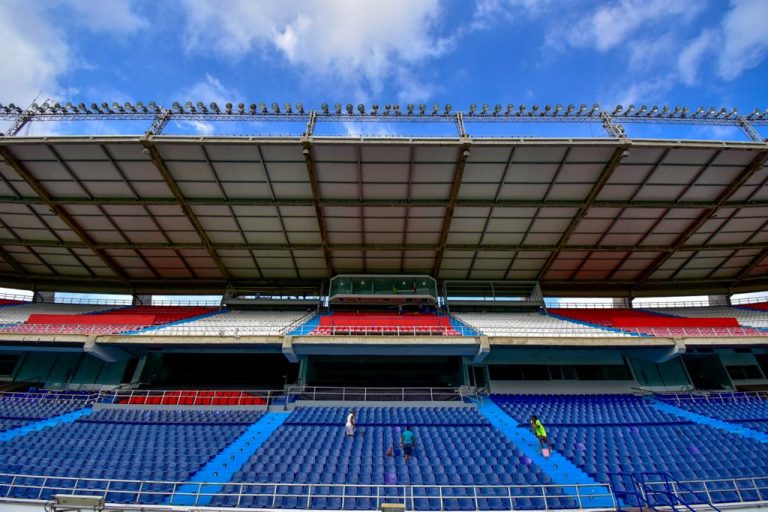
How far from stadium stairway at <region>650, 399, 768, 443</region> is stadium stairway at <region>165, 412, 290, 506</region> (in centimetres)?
1715

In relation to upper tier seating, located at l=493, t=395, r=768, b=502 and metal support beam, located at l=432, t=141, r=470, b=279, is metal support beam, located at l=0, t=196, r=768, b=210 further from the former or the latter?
upper tier seating, located at l=493, t=395, r=768, b=502

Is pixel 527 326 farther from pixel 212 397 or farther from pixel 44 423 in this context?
pixel 44 423

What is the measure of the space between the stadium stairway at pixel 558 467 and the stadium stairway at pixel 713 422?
765 centimetres

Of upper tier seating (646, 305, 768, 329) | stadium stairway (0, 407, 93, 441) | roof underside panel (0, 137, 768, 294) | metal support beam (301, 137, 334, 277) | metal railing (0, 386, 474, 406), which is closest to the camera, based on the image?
stadium stairway (0, 407, 93, 441)

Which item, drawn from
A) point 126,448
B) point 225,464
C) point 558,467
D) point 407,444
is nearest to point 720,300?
point 558,467

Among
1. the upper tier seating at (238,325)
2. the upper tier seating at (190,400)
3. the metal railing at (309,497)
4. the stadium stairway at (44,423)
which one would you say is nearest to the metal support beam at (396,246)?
the upper tier seating at (238,325)

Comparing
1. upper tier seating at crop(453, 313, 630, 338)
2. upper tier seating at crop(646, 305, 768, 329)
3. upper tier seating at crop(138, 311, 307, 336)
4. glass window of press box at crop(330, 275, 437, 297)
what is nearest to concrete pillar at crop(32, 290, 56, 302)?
upper tier seating at crop(138, 311, 307, 336)

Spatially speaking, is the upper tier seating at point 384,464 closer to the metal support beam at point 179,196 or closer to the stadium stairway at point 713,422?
the stadium stairway at point 713,422

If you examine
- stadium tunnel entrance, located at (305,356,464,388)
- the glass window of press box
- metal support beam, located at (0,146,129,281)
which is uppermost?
metal support beam, located at (0,146,129,281)

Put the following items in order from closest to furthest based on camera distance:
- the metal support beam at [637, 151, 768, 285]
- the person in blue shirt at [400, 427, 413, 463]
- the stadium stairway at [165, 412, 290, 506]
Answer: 1. the stadium stairway at [165, 412, 290, 506]
2. the person in blue shirt at [400, 427, 413, 463]
3. the metal support beam at [637, 151, 768, 285]

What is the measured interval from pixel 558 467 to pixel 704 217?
21755 millimetres

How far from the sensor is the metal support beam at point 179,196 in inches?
669

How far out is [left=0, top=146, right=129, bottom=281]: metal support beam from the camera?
1725 centimetres

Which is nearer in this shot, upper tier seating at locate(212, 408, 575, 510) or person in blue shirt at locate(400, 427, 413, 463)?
upper tier seating at locate(212, 408, 575, 510)
